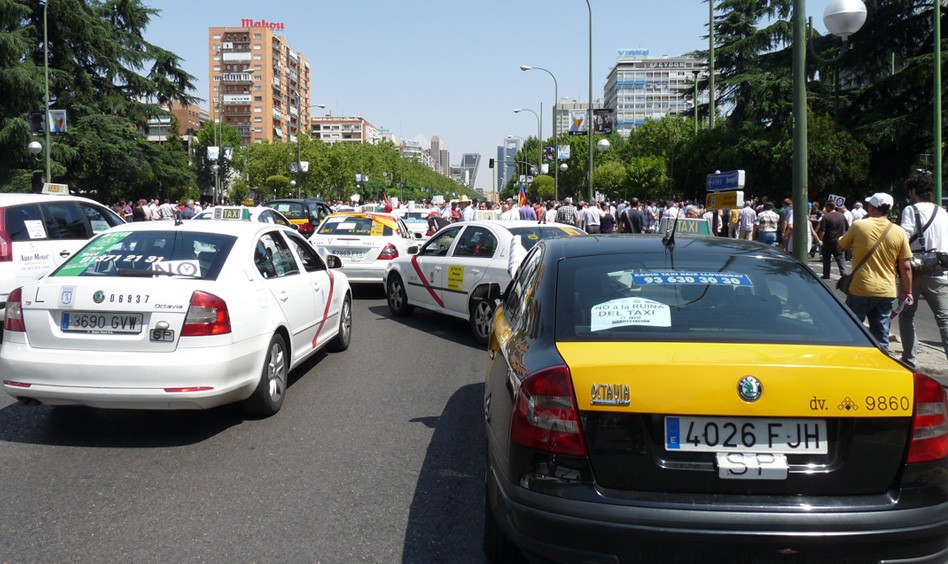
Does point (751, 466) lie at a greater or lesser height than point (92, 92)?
lesser

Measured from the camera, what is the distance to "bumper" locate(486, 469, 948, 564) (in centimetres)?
285

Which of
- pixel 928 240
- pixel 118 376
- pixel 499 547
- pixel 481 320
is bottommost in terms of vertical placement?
pixel 499 547

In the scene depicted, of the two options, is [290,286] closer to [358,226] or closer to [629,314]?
[629,314]

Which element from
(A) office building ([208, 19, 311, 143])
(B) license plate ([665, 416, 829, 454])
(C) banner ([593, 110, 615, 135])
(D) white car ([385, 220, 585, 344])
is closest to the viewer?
(B) license plate ([665, 416, 829, 454])

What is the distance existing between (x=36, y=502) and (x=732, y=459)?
12.2ft

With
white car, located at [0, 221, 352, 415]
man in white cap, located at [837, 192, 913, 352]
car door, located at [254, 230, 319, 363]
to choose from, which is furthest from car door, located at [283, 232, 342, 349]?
man in white cap, located at [837, 192, 913, 352]

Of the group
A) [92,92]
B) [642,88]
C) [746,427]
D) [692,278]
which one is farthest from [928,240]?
[642,88]

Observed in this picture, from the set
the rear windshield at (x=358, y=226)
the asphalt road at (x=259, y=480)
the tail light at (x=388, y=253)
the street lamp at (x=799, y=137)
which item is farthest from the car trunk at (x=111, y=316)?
the rear windshield at (x=358, y=226)

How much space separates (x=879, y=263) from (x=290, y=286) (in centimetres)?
513

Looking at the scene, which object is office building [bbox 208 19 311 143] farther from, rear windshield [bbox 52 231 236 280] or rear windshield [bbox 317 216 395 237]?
rear windshield [bbox 52 231 236 280]

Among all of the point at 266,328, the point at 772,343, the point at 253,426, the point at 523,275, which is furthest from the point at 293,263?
the point at 772,343

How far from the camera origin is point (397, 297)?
12.5 metres

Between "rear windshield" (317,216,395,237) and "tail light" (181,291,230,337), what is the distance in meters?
9.38

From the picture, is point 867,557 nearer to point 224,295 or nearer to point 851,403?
point 851,403
